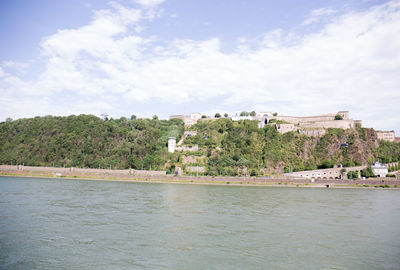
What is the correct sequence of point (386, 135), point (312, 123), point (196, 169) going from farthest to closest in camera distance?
point (386, 135) < point (312, 123) < point (196, 169)

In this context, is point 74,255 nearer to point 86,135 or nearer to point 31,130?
point 86,135

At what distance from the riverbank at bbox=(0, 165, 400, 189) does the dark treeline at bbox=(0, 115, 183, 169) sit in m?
6.49

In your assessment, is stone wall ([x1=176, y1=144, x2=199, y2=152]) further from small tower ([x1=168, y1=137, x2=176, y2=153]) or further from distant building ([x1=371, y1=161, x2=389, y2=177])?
distant building ([x1=371, y1=161, x2=389, y2=177])

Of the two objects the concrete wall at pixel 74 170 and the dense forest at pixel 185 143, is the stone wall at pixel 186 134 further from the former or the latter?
the concrete wall at pixel 74 170

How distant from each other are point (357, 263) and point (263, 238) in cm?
441

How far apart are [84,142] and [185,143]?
89.3 feet

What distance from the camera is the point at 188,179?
5591cm

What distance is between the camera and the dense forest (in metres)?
64.3

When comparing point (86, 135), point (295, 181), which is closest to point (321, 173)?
point (295, 181)

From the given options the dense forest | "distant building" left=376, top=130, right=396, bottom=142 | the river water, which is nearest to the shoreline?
the dense forest

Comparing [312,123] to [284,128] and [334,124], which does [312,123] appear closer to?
[334,124]

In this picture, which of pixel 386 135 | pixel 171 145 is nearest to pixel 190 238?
pixel 171 145

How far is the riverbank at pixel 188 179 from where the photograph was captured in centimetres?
5189

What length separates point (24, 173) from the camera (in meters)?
63.9
